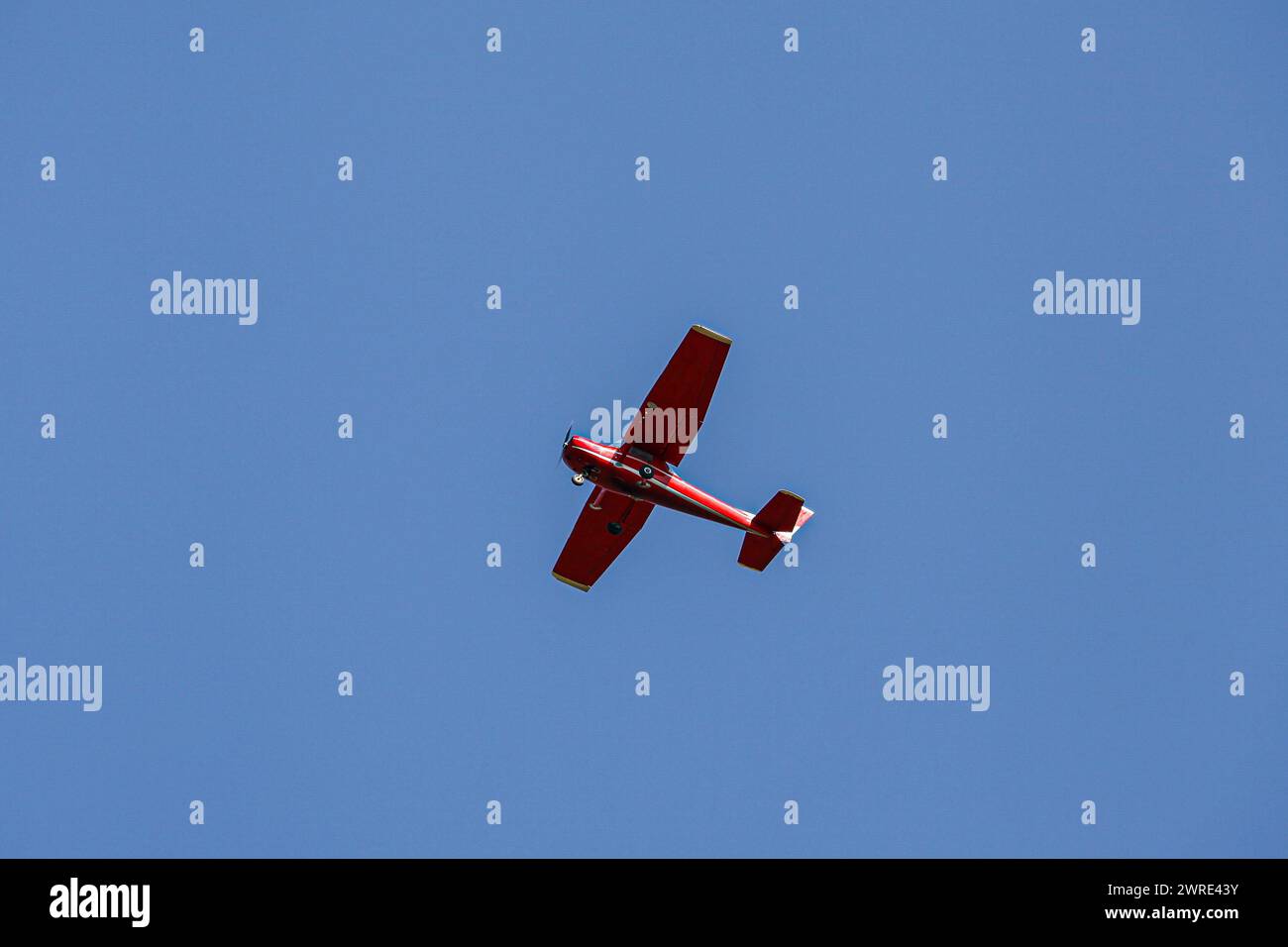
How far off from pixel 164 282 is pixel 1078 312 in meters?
28.6

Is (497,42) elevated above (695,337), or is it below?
above

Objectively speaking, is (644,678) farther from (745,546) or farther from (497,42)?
(497,42)

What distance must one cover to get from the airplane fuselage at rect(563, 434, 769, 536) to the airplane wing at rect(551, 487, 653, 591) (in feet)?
7.23

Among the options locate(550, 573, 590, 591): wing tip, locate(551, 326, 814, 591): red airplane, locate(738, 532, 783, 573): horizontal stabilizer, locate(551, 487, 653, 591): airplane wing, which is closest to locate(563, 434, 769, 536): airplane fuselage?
locate(551, 326, 814, 591): red airplane

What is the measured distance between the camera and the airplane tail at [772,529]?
32406 millimetres

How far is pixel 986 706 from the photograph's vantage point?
3919cm

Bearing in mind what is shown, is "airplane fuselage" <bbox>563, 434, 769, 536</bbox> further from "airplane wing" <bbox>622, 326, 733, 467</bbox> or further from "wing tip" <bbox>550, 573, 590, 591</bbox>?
"wing tip" <bbox>550, 573, 590, 591</bbox>

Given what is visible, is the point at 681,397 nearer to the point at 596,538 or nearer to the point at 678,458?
the point at 678,458

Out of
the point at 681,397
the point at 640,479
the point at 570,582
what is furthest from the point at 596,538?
the point at 681,397

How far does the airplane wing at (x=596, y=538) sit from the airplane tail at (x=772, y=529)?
304cm

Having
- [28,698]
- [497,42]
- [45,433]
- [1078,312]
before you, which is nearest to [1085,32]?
[1078,312]

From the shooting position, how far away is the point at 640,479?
32250 mm
